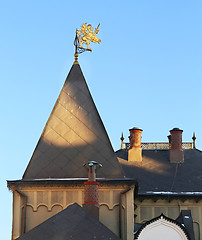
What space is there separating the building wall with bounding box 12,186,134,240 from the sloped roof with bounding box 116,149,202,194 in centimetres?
528

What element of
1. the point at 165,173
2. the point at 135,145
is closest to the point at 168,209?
the point at 165,173

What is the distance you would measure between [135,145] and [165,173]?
92.9 inches

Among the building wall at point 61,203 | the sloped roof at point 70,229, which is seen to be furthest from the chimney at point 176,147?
the sloped roof at point 70,229

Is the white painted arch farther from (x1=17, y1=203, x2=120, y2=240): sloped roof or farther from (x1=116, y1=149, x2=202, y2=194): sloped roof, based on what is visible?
(x1=116, y1=149, x2=202, y2=194): sloped roof

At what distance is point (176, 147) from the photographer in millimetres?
28875

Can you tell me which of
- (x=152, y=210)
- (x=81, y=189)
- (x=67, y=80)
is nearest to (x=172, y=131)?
(x=152, y=210)

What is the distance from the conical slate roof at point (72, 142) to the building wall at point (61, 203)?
1.87ft

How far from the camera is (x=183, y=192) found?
1015 inches

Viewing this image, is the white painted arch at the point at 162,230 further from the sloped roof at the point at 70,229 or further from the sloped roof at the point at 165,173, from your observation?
the sloped roof at the point at 165,173

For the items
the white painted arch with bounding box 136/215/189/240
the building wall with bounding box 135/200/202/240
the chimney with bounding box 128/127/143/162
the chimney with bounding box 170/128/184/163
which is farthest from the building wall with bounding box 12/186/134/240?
the chimney with bounding box 170/128/184/163

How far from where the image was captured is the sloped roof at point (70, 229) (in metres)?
17.2

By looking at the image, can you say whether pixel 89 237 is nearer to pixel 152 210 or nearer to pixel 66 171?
pixel 66 171

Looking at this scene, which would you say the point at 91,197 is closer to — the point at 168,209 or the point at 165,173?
the point at 168,209

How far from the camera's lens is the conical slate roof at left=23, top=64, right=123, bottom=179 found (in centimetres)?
2116
